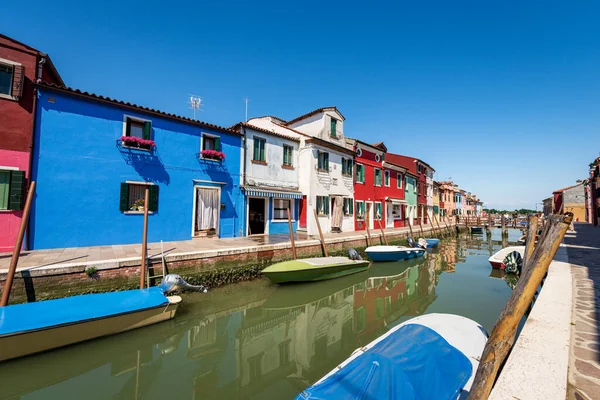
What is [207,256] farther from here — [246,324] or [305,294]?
[305,294]

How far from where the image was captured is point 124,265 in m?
7.99

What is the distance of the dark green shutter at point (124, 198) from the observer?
10.7 meters

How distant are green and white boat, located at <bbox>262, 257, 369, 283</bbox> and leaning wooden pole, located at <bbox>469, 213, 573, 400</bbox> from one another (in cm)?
805

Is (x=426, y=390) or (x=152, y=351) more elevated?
(x=426, y=390)

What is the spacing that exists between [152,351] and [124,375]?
82 cm

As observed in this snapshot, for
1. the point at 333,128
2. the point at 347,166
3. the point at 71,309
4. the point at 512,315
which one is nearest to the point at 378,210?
the point at 347,166

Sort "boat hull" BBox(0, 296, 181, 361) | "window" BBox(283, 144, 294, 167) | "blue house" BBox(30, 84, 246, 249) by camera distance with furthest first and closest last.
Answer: "window" BBox(283, 144, 294, 167)
"blue house" BBox(30, 84, 246, 249)
"boat hull" BBox(0, 296, 181, 361)

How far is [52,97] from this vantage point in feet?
31.6

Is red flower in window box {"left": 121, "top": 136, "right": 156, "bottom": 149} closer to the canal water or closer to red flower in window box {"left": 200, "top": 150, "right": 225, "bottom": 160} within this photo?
red flower in window box {"left": 200, "top": 150, "right": 225, "bottom": 160}

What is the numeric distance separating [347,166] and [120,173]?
50.8 ft

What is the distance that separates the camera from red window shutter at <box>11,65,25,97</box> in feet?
29.0

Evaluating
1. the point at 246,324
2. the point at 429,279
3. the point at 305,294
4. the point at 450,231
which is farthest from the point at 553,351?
the point at 450,231

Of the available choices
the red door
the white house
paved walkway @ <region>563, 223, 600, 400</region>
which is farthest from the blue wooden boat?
the white house

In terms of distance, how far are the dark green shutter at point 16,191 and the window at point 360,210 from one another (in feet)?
64.6
